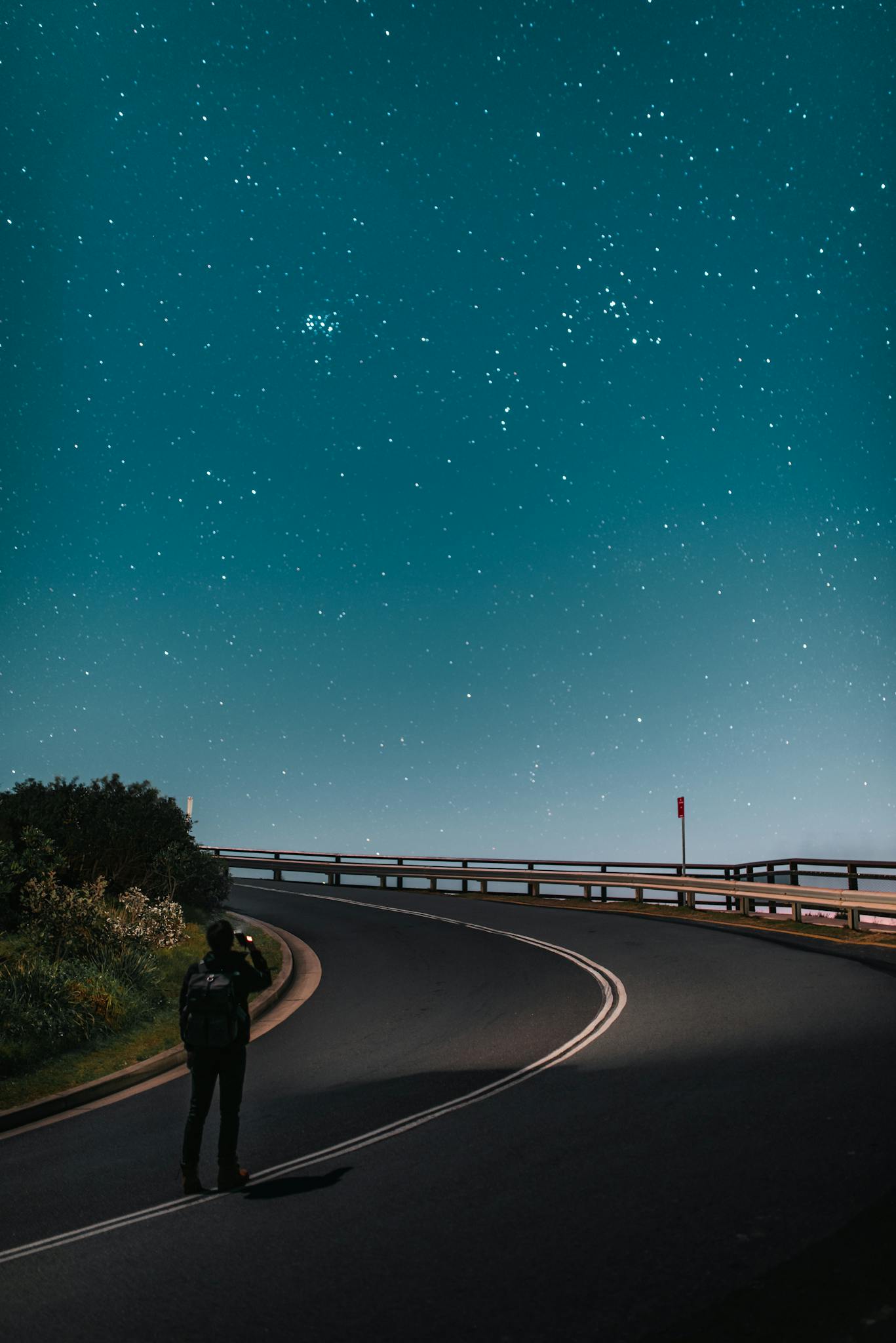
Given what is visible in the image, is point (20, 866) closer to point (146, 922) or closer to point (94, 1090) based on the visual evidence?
point (146, 922)

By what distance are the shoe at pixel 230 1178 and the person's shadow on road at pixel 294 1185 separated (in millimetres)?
81

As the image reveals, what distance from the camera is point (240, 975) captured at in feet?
22.9

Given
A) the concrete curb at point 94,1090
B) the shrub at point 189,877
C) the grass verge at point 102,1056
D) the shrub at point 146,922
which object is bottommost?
the concrete curb at point 94,1090

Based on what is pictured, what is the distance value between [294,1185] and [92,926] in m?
9.90

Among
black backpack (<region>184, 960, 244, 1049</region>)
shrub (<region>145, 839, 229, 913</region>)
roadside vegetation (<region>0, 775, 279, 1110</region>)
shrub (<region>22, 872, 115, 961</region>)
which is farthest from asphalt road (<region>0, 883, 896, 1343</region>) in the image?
shrub (<region>145, 839, 229, 913</region>)

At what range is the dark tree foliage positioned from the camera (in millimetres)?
20344

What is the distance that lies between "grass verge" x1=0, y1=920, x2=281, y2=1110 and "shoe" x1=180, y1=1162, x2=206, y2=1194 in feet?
11.7

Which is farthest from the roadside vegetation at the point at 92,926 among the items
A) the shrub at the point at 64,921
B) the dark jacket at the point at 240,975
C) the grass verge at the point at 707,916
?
the grass verge at the point at 707,916

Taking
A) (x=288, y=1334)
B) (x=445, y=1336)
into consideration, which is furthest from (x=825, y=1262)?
(x=288, y=1334)

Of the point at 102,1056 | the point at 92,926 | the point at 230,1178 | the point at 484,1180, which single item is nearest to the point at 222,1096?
the point at 230,1178

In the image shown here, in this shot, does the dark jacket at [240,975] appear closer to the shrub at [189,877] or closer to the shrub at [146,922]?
the shrub at [146,922]

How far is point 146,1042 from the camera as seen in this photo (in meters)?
11.5

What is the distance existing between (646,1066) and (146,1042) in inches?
234

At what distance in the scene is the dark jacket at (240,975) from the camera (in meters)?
6.86
